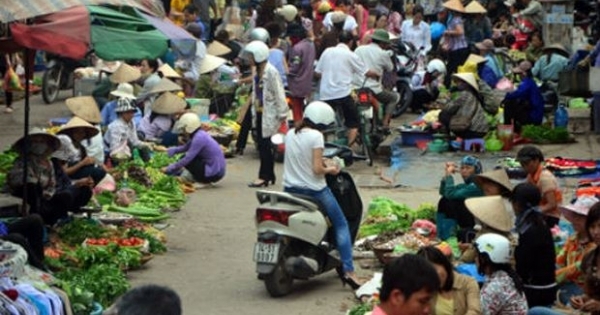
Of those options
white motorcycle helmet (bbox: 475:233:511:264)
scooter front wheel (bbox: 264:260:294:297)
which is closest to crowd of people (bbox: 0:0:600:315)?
white motorcycle helmet (bbox: 475:233:511:264)

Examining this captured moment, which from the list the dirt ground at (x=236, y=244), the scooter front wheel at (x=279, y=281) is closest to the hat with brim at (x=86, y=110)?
the dirt ground at (x=236, y=244)

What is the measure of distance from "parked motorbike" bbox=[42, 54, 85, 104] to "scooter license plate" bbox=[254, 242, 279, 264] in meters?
12.2

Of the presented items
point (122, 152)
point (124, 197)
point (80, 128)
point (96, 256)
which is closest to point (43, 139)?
point (96, 256)

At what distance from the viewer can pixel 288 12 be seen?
27.8 meters

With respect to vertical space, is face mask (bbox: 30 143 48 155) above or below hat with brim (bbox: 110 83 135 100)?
above

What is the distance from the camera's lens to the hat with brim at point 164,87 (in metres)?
20.0

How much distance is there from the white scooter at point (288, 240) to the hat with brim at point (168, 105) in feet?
24.5

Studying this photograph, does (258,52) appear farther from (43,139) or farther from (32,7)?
(32,7)

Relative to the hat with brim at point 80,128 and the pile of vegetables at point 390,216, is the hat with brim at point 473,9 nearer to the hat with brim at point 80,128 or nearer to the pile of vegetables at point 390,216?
the pile of vegetables at point 390,216

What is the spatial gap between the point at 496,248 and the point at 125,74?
12445mm

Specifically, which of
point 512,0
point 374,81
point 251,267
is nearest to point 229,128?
point 374,81

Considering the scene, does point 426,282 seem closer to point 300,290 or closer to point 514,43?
point 300,290

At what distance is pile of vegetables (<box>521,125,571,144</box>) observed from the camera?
66.0 feet

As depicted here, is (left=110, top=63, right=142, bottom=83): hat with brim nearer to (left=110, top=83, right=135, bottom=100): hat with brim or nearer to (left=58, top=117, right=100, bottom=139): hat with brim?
(left=110, top=83, right=135, bottom=100): hat with brim
